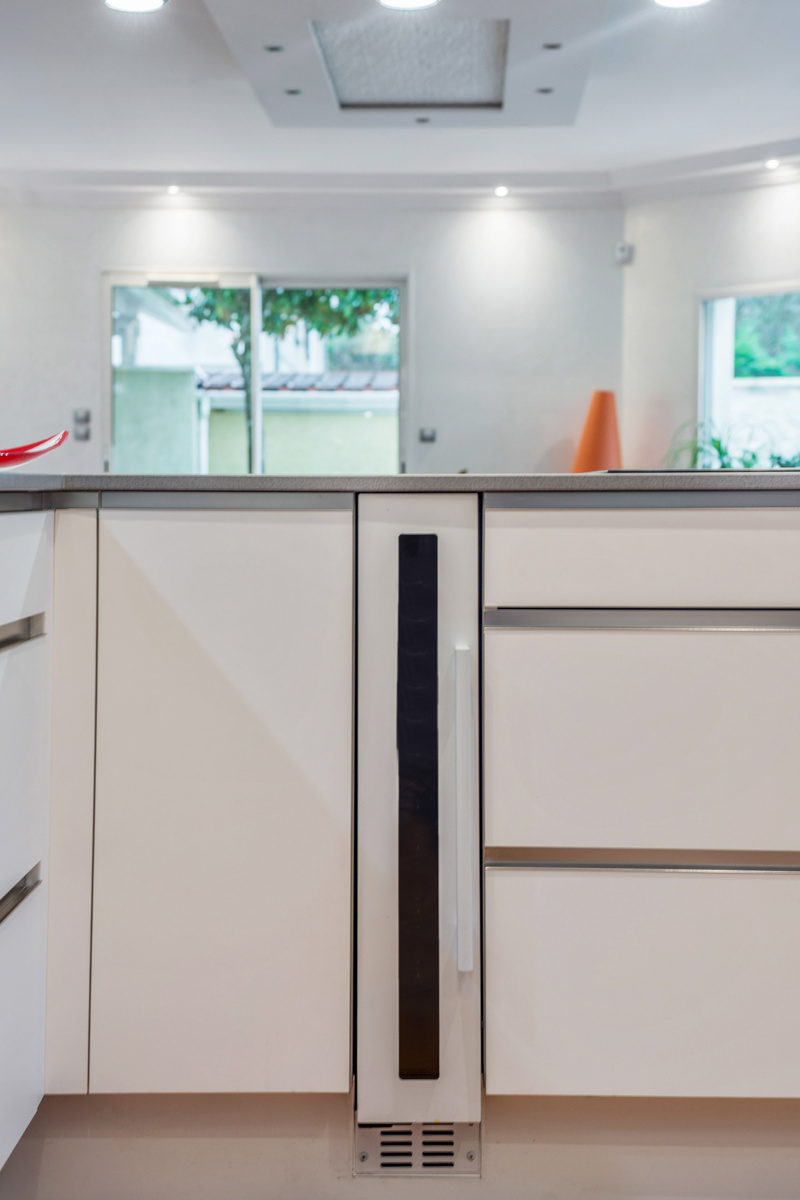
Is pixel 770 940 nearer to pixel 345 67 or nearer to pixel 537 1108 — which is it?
pixel 537 1108

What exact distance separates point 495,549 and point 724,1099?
2.71ft

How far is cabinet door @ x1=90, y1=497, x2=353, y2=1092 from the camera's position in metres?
1.15

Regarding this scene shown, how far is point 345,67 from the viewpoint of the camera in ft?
11.7

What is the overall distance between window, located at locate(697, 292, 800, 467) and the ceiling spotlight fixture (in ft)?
8.82

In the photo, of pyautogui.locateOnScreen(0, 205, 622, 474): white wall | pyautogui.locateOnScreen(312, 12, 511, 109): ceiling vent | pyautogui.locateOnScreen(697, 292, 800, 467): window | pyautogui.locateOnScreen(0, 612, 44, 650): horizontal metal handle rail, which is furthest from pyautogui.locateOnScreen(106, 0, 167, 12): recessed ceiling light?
pyautogui.locateOnScreen(697, 292, 800, 467): window

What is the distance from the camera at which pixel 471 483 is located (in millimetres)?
1138

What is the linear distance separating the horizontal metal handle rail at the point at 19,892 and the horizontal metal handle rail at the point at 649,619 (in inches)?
25.8

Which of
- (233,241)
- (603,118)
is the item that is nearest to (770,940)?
(603,118)

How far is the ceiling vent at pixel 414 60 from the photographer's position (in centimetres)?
317

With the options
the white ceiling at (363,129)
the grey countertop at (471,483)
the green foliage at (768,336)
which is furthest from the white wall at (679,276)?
the grey countertop at (471,483)

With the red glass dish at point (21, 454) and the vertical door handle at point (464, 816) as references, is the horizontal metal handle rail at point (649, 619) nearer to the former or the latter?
the vertical door handle at point (464, 816)

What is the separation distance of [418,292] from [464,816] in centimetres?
473

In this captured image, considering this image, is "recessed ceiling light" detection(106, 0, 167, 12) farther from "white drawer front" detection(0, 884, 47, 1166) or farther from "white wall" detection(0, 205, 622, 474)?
"white drawer front" detection(0, 884, 47, 1166)

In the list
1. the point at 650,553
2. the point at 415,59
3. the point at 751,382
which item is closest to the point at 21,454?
the point at 650,553
